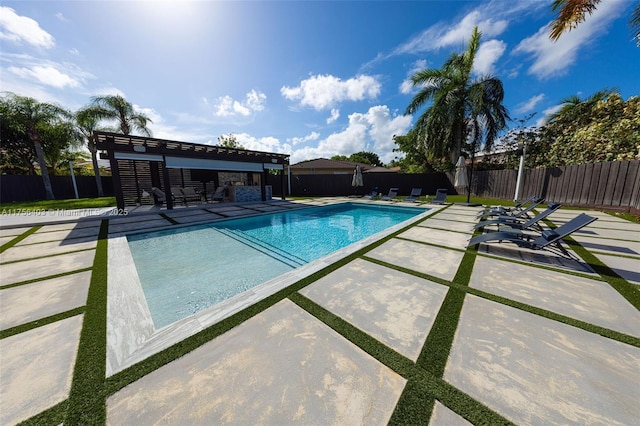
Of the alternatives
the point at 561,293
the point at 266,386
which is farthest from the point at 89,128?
the point at 561,293

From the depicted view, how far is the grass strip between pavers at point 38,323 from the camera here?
232 cm

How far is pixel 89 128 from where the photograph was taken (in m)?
17.8

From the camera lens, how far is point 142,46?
847cm

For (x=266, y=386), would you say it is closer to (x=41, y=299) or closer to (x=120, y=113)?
(x=41, y=299)

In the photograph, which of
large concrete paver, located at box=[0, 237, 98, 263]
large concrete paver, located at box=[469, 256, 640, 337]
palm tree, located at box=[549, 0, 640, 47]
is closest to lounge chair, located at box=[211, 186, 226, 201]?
large concrete paver, located at box=[0, 237, 98, 263]

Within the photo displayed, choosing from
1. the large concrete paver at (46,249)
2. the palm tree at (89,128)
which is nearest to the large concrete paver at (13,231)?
the large concrete paver at (46,249)

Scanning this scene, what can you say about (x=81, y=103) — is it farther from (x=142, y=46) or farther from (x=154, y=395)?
(x=154, y=395)

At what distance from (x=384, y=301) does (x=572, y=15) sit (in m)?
10.4

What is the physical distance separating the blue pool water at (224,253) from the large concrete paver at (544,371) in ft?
11.6

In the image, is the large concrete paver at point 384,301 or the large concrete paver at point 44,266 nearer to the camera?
the large concrete paver at point 384,301

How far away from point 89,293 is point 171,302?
3.44 ft

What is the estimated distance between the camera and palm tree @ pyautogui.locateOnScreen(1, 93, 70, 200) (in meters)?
14.7

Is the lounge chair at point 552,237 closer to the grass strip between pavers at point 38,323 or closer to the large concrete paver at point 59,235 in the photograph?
the grass strip between pavers at point 38,323

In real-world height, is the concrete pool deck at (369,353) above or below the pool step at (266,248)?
above
